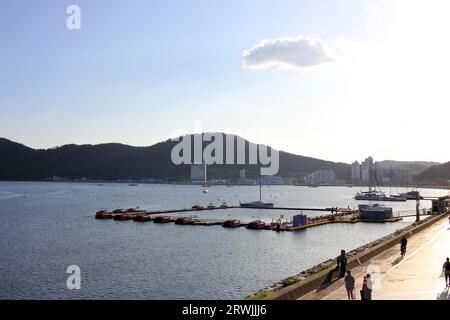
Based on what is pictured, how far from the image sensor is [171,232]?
7869 cm

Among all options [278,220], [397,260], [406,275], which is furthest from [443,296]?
[278,220]

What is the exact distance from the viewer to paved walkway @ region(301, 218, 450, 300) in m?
20.1

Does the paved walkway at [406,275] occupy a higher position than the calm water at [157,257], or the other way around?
the paved walkway at [406,275]

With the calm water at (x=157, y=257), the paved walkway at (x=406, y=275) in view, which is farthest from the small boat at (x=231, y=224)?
the paved walkway at (x=406, y=275)

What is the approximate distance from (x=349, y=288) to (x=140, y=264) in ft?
109

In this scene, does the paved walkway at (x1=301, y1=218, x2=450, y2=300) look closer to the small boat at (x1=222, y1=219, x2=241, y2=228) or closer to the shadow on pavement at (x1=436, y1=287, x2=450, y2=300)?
the shadow on pavement at (x1=436, y1=287, x2=450, y2=300)

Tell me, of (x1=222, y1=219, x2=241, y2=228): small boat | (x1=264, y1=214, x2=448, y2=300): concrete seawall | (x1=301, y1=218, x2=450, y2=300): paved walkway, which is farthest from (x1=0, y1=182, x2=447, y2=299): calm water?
(x1=301, y1=218, x2=450, y2=300): paved walkway

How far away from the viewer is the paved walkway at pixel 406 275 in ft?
65.9

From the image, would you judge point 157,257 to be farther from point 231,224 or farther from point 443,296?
point 443,296

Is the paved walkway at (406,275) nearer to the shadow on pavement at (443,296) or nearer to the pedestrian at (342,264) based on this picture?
the shadow on pavement at (443,296)
